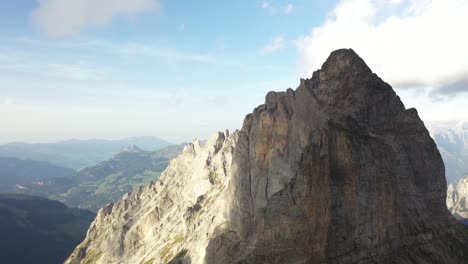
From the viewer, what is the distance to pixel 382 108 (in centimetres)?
9869

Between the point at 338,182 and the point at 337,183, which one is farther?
the point at 338,182

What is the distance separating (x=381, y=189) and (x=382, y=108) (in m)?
29.6

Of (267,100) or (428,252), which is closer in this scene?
(428,252)

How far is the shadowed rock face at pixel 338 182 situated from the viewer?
68125mm

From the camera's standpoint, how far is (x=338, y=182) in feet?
233

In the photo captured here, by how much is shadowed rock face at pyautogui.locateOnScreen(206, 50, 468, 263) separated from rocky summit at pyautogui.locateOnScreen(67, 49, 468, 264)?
20 centimetres

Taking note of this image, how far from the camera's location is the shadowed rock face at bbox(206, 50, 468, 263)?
6812 cm

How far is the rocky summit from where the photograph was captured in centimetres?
6812

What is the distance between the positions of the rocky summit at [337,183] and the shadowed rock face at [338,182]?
20 centimetres

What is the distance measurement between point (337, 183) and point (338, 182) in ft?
0.99

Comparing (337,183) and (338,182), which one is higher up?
(338,182)

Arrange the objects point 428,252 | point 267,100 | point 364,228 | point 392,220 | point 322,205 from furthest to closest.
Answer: point 267,100
point 428,252
point 392,220
point 364,228
point 322,205

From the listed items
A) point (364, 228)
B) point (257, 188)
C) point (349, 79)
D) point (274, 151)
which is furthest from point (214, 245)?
point (349, 79)

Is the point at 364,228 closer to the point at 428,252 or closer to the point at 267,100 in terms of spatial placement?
the point at 428,252
